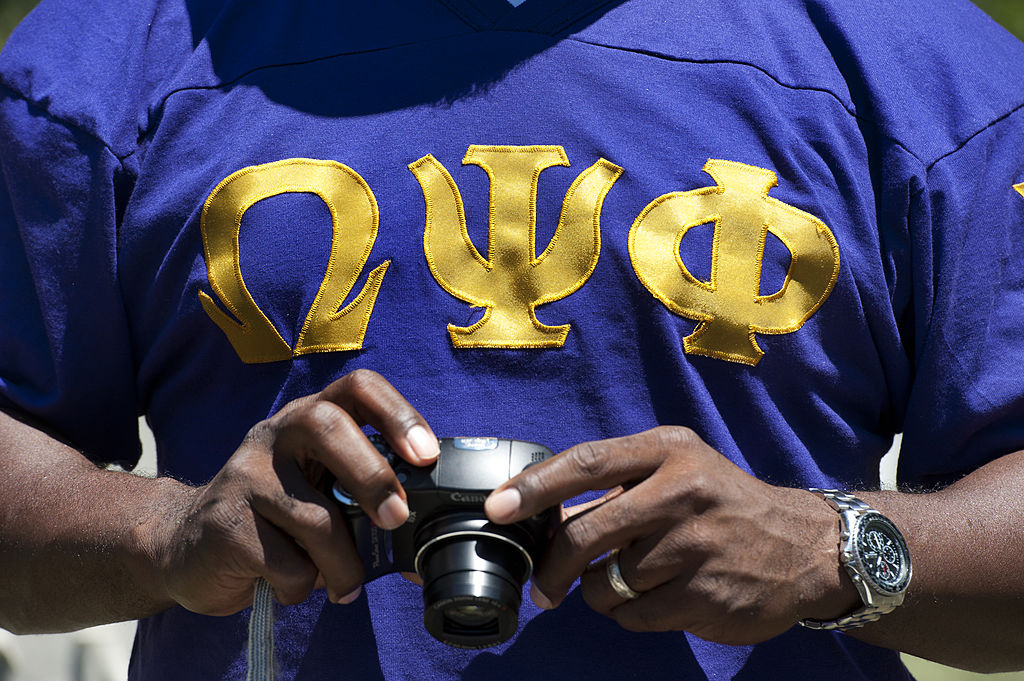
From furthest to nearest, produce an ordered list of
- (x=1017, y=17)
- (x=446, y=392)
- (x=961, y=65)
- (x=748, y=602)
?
(x=1017, y=17)
(x=961, y=65)
(x=446, y=392)
(x=748, y=602)

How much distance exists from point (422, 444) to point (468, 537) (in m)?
0.09

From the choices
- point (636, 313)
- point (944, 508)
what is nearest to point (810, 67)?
point (636, 313)

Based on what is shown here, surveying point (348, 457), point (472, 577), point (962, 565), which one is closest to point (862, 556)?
point (962, 565)

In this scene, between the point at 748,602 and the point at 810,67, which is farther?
the point at 810,67

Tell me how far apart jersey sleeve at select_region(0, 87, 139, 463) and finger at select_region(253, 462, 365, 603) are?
0.40 metres

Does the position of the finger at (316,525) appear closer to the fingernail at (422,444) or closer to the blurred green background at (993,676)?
the fingernail at (422,444)

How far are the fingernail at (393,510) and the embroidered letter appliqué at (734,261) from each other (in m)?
0.38

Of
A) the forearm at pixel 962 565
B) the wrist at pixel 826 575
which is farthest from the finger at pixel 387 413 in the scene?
the forearm at pixel 962 565

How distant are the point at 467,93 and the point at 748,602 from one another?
0.61 m

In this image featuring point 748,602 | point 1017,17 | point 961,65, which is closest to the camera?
point 748,602

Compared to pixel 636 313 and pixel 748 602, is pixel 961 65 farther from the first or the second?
pixel 748 602

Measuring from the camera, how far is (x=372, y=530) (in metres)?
1.00

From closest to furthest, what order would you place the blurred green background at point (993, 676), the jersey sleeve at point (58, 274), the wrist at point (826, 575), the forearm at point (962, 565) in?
the wrist at point (826, 575)
the forearm at point (962, 565)
the jersey sleeve at point (58, 274)
the blurred green background at point (993, 676)

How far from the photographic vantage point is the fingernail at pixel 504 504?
890mm
